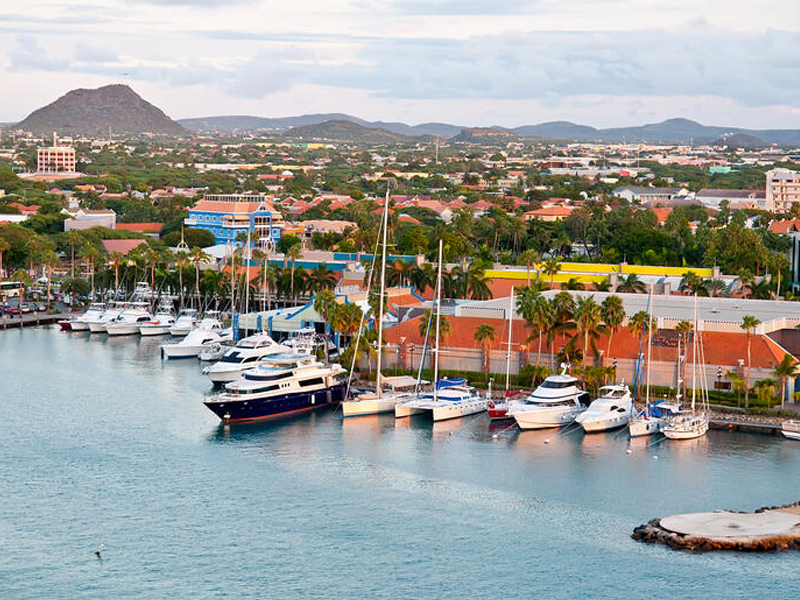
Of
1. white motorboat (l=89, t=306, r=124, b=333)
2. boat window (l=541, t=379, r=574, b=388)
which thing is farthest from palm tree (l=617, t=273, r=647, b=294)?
white motorboat (l=89, t=306, r=124, b=333)

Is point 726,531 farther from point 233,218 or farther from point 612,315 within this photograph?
point 233,218

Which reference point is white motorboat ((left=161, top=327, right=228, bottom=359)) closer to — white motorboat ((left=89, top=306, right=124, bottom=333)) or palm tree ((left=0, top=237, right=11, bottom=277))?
white motorboat ((left=89, top=306, right=124, bottom=333))

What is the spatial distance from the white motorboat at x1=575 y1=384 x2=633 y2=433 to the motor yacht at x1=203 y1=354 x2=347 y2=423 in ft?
34.8

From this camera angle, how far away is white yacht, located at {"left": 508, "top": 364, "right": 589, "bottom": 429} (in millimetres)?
48469

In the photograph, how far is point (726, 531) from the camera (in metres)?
35.5

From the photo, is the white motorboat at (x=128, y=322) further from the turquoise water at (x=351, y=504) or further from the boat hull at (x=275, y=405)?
the boat hull at (x=275, y=405)

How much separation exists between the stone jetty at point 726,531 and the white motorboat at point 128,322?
4224 centimetres

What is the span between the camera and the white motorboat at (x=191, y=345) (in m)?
64.8

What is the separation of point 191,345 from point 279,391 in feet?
48.4

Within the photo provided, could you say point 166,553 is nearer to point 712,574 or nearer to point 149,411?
point 712,574

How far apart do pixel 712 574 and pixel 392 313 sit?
106 ft

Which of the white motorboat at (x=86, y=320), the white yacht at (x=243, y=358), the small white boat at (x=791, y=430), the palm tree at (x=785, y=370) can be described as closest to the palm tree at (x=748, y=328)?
the palm tree at (x=785, y=370)

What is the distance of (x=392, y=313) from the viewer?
6400 centimetres

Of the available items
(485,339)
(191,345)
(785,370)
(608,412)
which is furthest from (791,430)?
(191,345)
